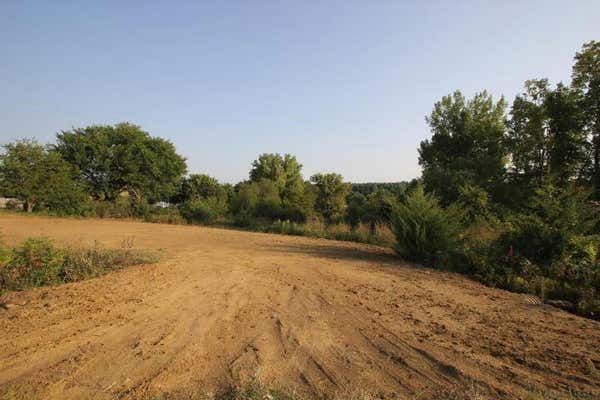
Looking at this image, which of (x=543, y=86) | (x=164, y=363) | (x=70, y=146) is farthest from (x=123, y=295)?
(x=70, y=146)

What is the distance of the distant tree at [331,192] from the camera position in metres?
29.2

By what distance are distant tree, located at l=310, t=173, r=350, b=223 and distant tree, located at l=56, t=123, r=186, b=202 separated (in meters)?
13.3

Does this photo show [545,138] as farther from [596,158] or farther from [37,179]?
[37,179]

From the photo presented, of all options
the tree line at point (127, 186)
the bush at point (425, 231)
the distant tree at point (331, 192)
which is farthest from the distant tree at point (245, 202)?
the bush at point (425, 231)

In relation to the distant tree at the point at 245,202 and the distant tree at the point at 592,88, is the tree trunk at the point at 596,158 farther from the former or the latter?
the distant tree at the point at 245,202

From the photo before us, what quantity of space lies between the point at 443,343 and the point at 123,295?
4.42 meters

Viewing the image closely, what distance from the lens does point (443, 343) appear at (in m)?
3.44

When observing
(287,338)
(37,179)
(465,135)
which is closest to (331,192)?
(465,135)

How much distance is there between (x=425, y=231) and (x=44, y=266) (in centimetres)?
790

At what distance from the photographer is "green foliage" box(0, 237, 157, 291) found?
5355 mm

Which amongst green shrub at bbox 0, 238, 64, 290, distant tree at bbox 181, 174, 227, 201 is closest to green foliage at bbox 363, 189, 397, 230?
green shrub at bbox 0, 238, 64, 290

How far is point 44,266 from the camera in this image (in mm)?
5637

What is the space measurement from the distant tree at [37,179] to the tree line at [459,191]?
64mm

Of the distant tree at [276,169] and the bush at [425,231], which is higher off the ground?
the distant tree at [276,169]
